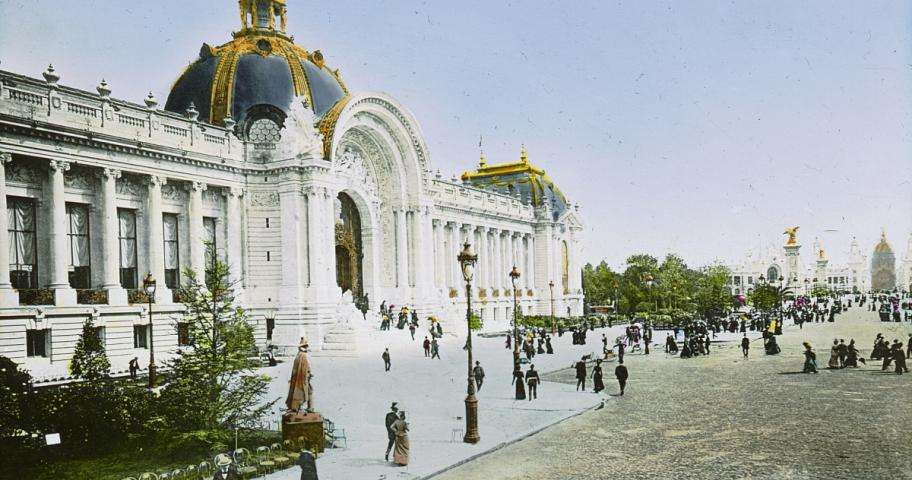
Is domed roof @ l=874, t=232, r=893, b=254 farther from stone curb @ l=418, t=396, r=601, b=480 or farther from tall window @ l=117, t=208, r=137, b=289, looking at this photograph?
tall window @ l=117, t=208, r=137, b=289

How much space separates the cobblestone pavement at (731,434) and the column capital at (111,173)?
22411mm

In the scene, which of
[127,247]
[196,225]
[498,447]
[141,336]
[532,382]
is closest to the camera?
[498,447]

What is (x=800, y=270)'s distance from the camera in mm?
108500

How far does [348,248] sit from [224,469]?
33.4 metres

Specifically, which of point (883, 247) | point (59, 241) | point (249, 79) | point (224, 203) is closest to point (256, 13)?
point (249, 79)

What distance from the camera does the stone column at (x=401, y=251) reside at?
160ft

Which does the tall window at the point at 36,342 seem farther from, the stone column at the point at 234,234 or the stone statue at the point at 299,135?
the stone statue at the point at 299,135

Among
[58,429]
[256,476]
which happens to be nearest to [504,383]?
[256,476]

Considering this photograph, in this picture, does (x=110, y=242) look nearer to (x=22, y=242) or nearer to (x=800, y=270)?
(x=22, y=242)

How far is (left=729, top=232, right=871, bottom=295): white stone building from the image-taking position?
103 metres

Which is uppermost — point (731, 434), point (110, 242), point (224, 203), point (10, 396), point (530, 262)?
point (224, 203)

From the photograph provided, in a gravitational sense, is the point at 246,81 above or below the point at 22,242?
above

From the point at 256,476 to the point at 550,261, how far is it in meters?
62.1

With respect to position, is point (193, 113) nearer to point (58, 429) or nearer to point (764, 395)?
point (58, 429)
